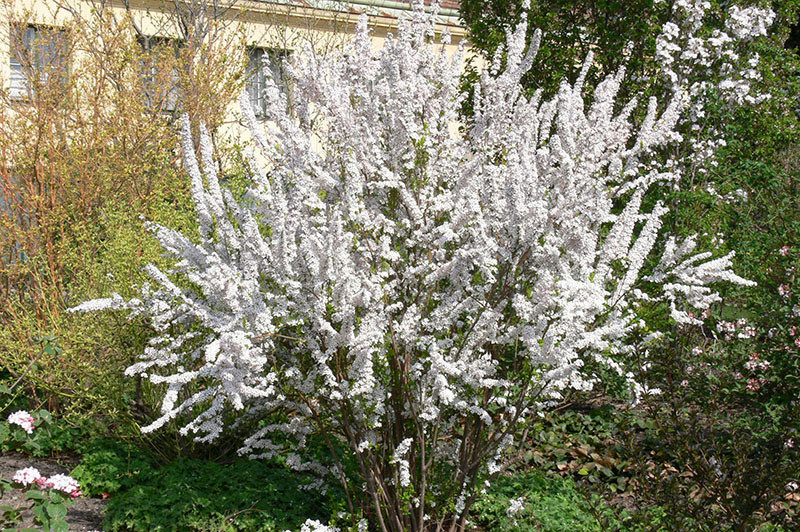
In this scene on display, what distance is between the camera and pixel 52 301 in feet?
18.2

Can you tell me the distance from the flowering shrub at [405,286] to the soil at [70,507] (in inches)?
43.3

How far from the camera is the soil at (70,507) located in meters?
4.20

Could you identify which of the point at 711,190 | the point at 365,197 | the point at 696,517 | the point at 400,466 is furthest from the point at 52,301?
the point at 711,190

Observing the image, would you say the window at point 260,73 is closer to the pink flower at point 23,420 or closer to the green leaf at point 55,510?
the pink flower at point 23,420

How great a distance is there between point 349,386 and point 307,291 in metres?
0.49

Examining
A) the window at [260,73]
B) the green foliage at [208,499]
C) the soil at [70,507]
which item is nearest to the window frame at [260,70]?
the window at [260,73]

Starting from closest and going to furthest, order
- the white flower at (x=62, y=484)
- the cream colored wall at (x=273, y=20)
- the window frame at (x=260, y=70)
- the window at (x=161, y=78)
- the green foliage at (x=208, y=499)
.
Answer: the white flower at (x=62, y=484)
the green foliage at (x=208, y=499)
the window at (x=161, y=78)
the window frame at (x=260, y=70)
the cream colored wall at (x=273, y=20)

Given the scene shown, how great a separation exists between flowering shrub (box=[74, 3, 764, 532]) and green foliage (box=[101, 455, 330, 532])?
0.98 feet

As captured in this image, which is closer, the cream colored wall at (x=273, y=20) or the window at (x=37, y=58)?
the window at (x=37, y=58)

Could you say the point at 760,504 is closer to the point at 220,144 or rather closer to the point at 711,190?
the point at 711,190

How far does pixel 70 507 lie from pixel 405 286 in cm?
256

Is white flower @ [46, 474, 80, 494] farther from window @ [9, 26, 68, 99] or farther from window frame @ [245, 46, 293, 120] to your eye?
window frame @ [245, 46, 293, 120]

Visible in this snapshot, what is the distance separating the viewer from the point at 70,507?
4371mm

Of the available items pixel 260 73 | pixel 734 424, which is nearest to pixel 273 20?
pixel 260 73
